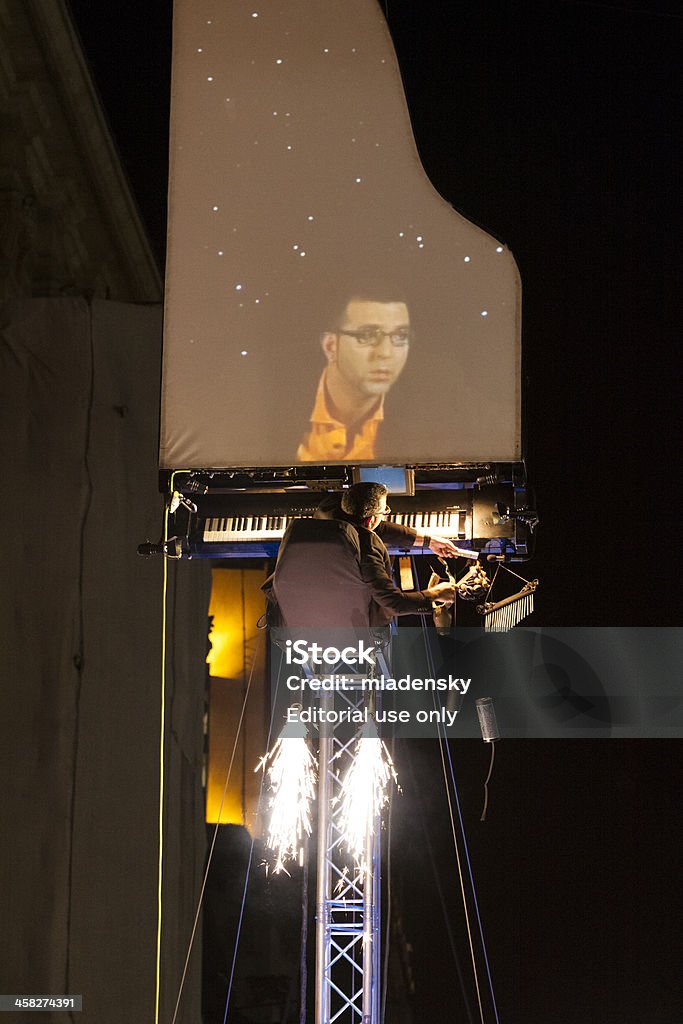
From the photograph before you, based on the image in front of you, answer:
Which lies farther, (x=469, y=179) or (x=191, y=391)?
(x=469, y=179)

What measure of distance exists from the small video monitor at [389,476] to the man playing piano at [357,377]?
0.15 feet

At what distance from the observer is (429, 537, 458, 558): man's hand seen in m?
3.71

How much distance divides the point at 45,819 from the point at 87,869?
9.0 inches

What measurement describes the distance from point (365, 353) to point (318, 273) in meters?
0.33

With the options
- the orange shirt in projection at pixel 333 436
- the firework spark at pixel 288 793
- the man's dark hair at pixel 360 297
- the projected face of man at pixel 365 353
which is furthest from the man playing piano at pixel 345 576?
the man's dark hair at pixel 360 297

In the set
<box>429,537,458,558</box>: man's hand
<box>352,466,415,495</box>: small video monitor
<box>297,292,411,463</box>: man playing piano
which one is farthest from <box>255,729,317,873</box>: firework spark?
<box>297,292,411,463</box>: man playing piano

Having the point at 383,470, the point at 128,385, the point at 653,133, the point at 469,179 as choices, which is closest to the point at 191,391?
the point at 128,385

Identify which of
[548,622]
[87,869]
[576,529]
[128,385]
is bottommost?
[87,869]

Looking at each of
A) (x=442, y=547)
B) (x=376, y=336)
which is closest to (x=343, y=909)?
(x=442, y=547)

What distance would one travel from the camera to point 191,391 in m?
3.90

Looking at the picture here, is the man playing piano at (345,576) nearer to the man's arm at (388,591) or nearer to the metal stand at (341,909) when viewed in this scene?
the man's arm at (388,591)

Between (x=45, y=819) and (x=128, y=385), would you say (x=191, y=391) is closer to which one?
(x=128, y=385)

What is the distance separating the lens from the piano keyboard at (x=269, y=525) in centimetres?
377

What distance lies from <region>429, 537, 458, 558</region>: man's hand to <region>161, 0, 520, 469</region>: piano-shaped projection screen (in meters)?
0.27
